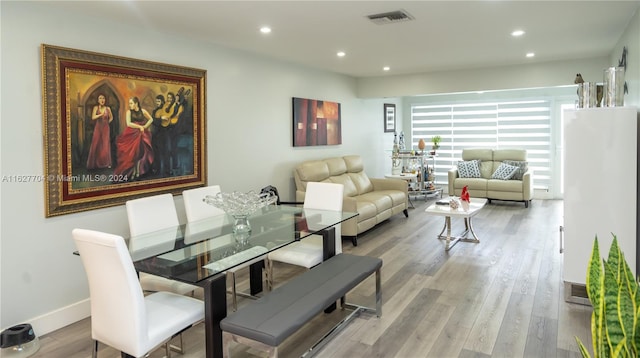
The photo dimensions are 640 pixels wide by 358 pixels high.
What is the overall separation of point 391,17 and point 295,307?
250 cm

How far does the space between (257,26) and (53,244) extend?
242 centimetres

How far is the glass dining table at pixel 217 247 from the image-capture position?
7.63 ft

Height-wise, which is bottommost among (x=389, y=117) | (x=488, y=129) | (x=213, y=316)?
(x=213, y=316)

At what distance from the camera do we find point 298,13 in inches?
134

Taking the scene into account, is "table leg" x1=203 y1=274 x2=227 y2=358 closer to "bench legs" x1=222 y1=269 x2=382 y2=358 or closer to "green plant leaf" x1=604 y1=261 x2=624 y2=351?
"bench legs" x1=222 y1=269 x2=382 y2=358

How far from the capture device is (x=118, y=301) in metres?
2.08

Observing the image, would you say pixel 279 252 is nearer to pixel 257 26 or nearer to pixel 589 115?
pixel 257 26

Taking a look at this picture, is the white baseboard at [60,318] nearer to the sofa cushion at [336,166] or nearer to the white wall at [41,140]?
the white wall at [41,140]

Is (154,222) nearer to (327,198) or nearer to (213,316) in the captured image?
(213,316)

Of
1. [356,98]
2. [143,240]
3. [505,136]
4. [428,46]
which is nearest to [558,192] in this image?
[505,136]

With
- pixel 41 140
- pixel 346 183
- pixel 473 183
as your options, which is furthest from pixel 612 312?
pixel 473 183

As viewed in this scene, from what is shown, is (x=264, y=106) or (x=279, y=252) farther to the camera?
(x=264, y=106)

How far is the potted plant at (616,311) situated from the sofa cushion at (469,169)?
282 inches

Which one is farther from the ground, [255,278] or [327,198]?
[327,198]
